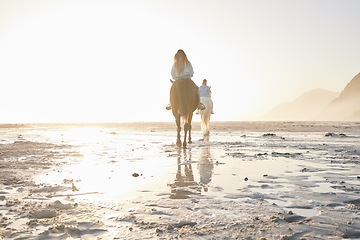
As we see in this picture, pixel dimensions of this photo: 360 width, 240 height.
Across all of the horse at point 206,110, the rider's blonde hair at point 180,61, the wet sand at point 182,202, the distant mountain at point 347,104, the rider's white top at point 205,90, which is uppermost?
the distant mountain at point 347,104

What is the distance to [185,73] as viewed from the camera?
483 inches

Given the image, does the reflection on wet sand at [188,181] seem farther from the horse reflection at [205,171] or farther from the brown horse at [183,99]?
the brown horse at [183,99]

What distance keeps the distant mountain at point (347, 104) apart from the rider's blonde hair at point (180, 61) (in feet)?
505

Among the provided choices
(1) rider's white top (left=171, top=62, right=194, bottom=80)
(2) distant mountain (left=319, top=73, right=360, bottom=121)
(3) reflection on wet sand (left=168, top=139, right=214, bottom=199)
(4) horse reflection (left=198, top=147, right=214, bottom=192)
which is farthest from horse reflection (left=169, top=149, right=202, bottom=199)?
(2) distant mountain (left=319, top=73, right=360, bottom=121)

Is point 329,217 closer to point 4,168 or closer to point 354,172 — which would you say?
point 354,172

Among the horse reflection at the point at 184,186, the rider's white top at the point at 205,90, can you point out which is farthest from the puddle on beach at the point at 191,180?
the rider's white top at the point at 205,90

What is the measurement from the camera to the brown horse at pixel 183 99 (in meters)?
12.2

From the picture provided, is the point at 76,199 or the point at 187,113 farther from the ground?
the point at 187,113

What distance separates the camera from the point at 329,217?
125 inches

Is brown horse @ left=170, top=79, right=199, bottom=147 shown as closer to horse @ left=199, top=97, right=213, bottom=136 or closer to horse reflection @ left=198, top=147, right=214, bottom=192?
horse reflection @ left=198, top=147, right=214, bottom=192

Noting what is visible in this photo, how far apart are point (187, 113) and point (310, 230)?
9662 mm

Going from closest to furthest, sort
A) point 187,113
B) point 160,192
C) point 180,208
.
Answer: point 180,208
point 160,192
point 187,113

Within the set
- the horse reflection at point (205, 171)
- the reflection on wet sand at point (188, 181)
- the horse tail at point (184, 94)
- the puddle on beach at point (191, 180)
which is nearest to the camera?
the puddle on beach at point (191, 180)

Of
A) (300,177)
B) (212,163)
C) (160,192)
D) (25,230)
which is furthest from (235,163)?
(25,230)
